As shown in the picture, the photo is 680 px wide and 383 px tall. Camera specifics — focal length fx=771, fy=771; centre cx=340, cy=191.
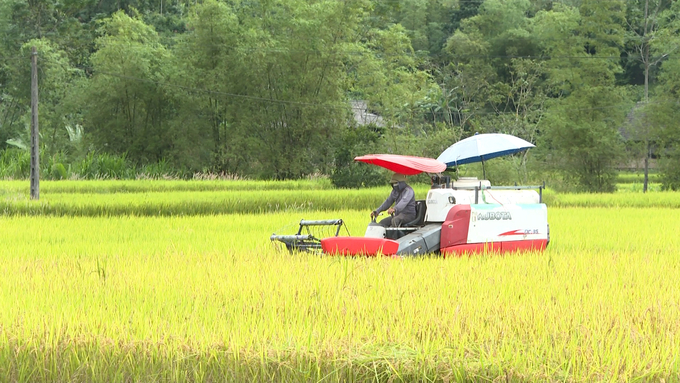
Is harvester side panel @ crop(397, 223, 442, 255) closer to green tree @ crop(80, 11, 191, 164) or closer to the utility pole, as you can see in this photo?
the utility pole

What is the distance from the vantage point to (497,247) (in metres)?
8.09

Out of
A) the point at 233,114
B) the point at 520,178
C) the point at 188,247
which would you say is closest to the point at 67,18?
the point at 233,114

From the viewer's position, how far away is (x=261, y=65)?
26.0 meters

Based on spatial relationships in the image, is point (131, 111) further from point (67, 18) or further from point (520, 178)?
point (520, 178)

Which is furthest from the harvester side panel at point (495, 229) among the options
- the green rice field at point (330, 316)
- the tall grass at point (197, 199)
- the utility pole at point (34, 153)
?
the utility pole at point (34, 153)

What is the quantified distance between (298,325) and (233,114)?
2302cm

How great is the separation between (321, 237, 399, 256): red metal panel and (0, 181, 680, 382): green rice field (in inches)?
7.6

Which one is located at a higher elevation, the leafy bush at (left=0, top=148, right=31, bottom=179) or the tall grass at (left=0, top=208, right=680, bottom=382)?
the leafy bush at (left=0, top=148, right=31, bottom=179)

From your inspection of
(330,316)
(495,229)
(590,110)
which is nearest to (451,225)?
(495,229)

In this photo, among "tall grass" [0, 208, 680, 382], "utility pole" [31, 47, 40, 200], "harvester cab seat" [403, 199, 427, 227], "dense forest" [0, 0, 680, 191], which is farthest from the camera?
"dense forest" [0, 0, 680, 191]

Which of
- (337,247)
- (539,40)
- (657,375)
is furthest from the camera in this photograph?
(539,40)

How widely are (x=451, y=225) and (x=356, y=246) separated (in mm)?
1070

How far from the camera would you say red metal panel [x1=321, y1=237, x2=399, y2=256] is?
24.2ft

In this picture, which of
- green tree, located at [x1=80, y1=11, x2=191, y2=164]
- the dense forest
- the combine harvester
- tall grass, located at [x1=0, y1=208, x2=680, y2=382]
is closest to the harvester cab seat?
the combine harvester
